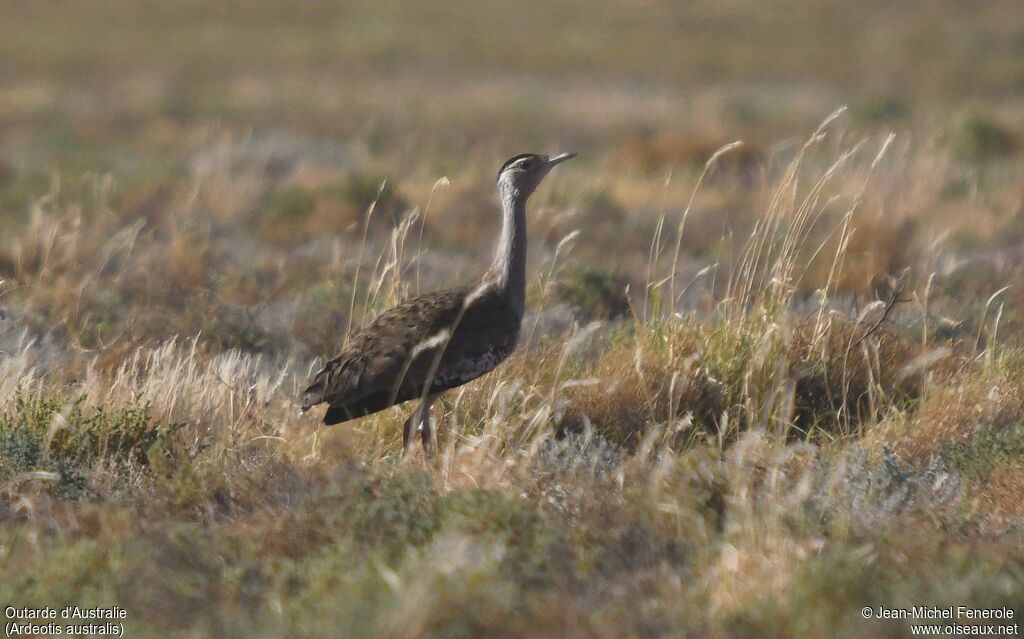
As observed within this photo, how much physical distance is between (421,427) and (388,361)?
1.13ft

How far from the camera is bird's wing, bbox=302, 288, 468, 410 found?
17.1ft

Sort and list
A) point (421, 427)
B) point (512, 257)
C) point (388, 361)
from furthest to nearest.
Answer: point (512, 257), point (421, 427), point (388, 361)

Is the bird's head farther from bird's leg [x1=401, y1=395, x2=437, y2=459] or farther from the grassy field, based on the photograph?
bird's leg [x1=401, y1=395, x2=437, y2=459]

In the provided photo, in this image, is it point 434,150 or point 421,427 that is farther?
point 434,150

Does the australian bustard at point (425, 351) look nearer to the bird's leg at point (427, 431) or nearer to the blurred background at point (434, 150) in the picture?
Result: the bird's leg at point (427, 431)

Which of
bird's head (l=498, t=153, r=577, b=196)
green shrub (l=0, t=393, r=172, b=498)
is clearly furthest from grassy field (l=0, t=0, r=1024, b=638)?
bird's head (l=498, t=153, r=577, b=196)

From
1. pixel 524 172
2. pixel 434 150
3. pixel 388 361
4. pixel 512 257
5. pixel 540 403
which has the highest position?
pixel 524 172

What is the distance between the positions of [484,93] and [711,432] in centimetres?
2374

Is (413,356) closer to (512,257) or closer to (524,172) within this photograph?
(512,257)

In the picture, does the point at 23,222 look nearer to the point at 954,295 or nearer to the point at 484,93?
the point at 954,295

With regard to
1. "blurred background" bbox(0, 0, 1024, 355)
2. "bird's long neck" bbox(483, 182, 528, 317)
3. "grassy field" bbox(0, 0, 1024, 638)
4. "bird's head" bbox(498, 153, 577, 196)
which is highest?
"bird's head" bbox(498, 153, 577, 196)

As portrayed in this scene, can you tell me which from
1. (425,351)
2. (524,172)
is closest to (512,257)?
(524,172)

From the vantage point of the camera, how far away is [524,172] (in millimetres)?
5816

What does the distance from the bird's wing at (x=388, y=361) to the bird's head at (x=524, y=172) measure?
0.67 meters
